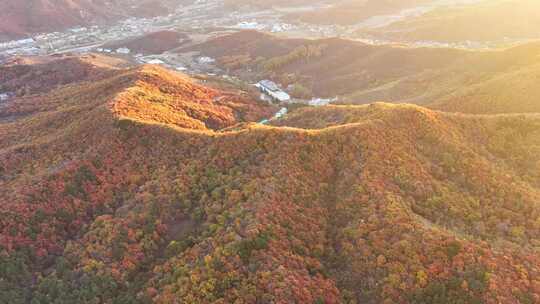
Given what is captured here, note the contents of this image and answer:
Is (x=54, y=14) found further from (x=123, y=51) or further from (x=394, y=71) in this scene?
(x=394, y=71)

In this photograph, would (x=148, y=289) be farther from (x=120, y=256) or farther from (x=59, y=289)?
(x=59, y=289)

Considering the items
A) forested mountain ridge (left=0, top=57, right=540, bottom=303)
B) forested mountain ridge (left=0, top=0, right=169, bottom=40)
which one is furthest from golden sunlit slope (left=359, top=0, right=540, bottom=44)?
forested mountain ridge (left=0, top=0, right=169, bottom=40)

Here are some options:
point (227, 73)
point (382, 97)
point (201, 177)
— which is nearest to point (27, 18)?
point (227, 73)

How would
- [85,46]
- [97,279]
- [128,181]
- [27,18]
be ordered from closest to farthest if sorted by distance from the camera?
[97,279]
[128,181]
[85,46]
[27,18]

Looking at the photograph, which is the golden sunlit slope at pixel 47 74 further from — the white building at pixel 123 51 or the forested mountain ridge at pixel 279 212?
the forested mountain ridge at pixel 279 212

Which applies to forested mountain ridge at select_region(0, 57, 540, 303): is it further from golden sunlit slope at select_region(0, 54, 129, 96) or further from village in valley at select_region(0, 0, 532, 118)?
golden sunlit slope at select_region(0, 54, 129, 96)

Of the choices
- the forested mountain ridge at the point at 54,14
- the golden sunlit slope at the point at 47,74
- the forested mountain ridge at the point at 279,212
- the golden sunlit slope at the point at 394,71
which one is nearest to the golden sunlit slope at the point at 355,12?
the golden sunlit slope at the point at 394,71

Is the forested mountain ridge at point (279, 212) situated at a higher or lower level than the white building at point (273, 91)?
higher

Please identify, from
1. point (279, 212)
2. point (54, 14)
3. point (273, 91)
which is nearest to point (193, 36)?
point (54, 14)
